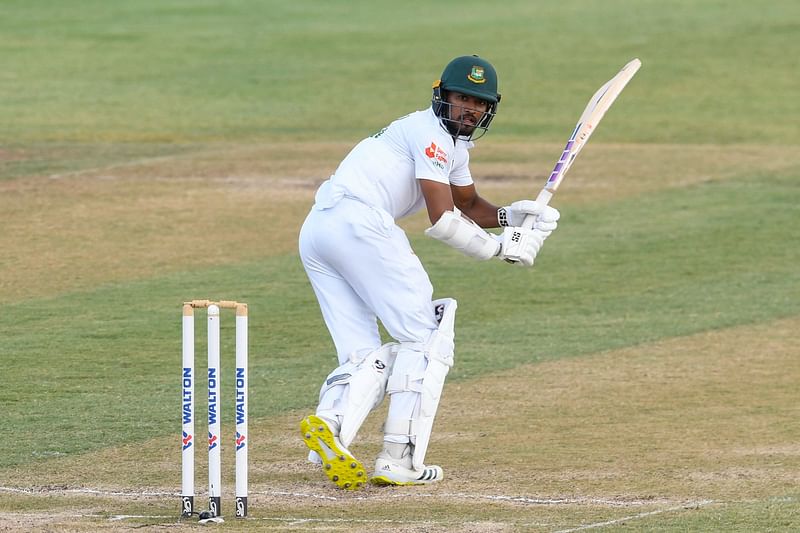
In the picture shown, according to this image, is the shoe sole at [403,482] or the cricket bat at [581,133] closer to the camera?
the shoe sole at [403,482]

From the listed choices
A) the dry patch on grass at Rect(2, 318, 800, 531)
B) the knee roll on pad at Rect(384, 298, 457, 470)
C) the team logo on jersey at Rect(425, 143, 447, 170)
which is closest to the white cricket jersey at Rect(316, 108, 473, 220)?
the team logo on jersey at Rect(425, 143, 447, 170)

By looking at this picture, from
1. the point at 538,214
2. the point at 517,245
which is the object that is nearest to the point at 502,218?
the point at 538,214

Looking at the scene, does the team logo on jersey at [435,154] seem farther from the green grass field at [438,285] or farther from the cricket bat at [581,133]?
the green grass field at [438,285]

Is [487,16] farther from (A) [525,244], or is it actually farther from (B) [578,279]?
(A) [525,244]

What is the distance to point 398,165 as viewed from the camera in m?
6.93

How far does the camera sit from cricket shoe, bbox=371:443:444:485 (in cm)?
670

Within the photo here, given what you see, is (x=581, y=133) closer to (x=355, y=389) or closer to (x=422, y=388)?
(x=422, y=388)

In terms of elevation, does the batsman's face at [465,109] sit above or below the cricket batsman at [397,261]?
above

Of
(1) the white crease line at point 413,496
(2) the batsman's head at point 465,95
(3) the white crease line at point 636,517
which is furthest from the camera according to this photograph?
(2) the batsman's head at point 465,95

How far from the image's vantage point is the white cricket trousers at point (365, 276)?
22.3 feet

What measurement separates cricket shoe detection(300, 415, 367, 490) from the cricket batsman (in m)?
0.02

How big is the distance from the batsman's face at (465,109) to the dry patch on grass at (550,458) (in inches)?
63.3

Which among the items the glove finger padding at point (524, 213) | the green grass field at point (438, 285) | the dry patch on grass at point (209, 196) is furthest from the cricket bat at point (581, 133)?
the dry patch on grass at point (209, 196)

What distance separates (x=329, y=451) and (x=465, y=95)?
1739 millimetres
